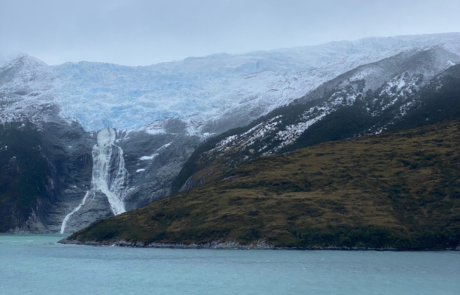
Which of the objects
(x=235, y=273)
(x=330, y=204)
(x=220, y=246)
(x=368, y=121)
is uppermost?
(x=368, y=121)

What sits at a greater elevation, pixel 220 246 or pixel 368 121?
pixel 368 121

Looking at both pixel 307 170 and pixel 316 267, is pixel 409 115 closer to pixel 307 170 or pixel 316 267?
pixel 307 170

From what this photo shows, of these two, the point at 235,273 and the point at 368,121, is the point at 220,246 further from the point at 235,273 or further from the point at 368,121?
the point at 368,121

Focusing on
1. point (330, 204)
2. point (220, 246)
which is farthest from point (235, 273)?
point (330, 204)

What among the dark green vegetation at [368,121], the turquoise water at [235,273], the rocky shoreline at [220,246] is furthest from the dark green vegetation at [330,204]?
the dark green vegetation at [368,121]

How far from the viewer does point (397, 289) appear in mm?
52031

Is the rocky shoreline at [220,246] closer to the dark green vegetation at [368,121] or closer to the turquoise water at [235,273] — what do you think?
the turquoise water at [235,273]

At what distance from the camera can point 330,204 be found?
104688mm

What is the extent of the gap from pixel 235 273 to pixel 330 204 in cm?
4677

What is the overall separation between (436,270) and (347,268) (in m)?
11.5

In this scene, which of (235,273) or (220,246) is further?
(220,246)

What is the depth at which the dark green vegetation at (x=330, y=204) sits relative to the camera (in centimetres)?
9262

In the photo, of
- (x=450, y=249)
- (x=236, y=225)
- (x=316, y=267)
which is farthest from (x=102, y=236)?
(x=450, y=249)

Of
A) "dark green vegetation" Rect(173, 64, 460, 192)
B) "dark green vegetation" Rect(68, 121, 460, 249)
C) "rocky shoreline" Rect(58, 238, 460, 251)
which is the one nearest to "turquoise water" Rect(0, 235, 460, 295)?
"rocky shoreline" Rect(58, 238, 460, 251)
